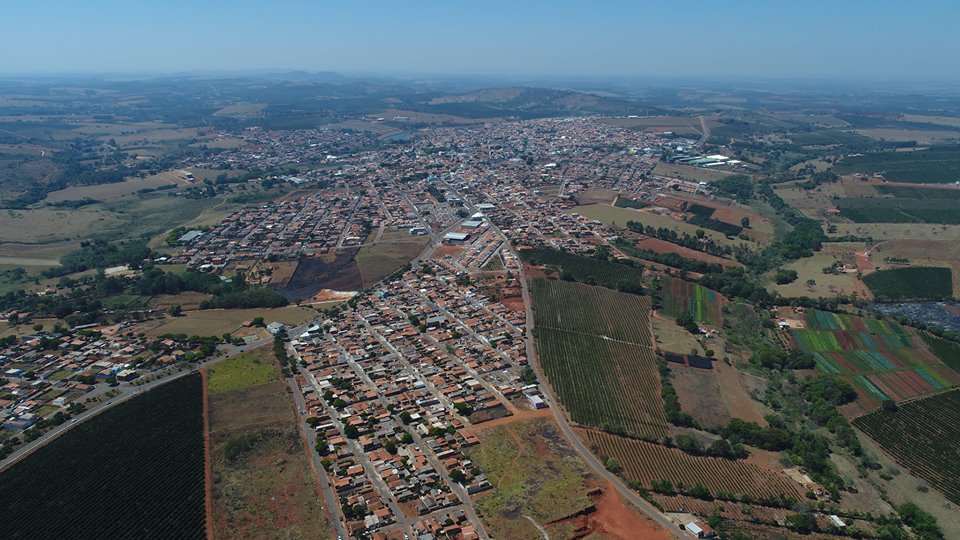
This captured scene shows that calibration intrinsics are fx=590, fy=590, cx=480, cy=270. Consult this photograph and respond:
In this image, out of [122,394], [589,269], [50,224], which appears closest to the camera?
[122,394]

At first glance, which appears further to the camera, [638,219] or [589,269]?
[638,219]

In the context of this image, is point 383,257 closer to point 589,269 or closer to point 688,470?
point 589,269

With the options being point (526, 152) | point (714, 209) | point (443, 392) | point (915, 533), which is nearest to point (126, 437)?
point (443, 392)

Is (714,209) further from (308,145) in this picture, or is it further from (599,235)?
(308,145)

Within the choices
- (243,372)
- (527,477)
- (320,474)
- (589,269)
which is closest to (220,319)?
(243,372)

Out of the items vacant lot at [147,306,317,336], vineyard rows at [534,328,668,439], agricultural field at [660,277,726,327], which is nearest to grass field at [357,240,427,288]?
vacant lot at [147,306,317,336]

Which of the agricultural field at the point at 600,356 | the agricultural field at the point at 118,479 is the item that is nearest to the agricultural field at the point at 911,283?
the agricultural field at the point at 600,356

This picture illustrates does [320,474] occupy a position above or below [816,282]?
below
